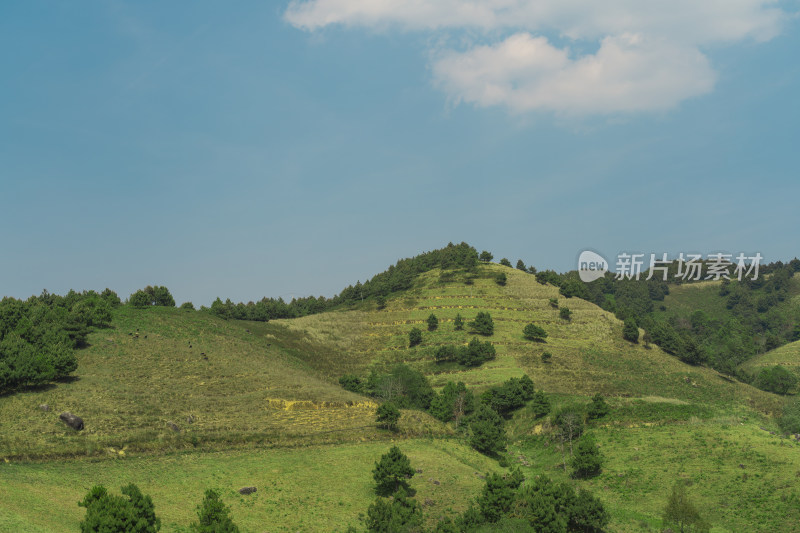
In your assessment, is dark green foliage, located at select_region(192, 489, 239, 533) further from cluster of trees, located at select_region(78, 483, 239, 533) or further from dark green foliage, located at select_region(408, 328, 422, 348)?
dark green foliage, located at select_region(408, 328, 422, 348)

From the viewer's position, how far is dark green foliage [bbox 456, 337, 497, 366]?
131250mm

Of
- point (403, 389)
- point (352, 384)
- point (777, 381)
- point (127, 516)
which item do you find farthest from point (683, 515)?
point (777, 381)

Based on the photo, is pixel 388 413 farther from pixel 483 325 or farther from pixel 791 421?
pixel 483 325

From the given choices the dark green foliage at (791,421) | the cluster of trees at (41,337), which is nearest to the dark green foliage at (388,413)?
the cluster of trees at (41,337)

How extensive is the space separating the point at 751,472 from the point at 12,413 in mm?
89721

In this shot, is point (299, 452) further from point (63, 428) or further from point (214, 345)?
point (214, 345)

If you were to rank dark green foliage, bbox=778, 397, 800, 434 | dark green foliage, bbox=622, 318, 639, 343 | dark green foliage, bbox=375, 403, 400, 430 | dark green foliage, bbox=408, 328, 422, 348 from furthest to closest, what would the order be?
dark green foliage, bbox=408, 328, 422, 348, dark green foliage, bbox=622, 318, 639, 343, dark green foliage, bbox=778, 397, 800, 434, dark green foliage, bbox=375, 403, 400, 430

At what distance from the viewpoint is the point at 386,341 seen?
522 feet

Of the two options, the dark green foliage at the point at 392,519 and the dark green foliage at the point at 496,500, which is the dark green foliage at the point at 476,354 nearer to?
the dark green foliage at the point at 496,500

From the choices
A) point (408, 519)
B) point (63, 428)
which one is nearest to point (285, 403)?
point (63, 428)

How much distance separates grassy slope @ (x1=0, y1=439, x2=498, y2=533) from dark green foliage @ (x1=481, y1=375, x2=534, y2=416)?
3129 centimetres

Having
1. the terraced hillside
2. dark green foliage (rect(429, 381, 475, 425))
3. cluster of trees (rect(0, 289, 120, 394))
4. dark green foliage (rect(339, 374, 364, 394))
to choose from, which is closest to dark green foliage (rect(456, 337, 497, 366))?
the terraced hillside

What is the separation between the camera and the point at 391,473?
57.8m

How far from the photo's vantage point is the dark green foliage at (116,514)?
1383 inches
